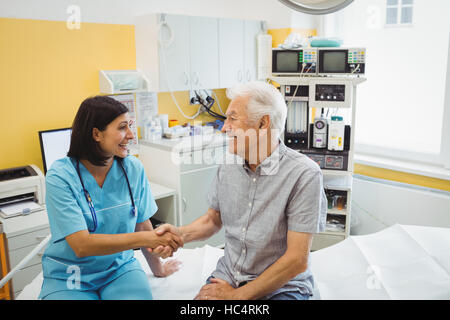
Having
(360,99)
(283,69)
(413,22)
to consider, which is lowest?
(360,99)

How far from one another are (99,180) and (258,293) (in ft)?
2.44

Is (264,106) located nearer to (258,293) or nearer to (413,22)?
(258,293)

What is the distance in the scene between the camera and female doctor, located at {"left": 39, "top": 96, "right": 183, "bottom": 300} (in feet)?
4.96

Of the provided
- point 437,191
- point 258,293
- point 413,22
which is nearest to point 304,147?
point 437,191

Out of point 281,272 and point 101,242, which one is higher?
point 101,242

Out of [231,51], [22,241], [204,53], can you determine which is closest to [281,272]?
[22,241]

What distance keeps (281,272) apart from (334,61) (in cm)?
189

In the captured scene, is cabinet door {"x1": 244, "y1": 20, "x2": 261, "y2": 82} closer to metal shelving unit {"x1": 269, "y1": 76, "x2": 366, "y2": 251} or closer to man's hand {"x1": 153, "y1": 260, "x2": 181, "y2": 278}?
metal shelving unit {"x1": 269, "y1": 76, "x2": 366, "y2": 251}

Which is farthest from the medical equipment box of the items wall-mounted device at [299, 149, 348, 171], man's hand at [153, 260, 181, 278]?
wall-mounted device at [299, 149, 348, 171]

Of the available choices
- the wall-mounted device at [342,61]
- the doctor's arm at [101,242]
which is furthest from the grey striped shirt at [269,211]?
the wall-mounted device at [342,61]

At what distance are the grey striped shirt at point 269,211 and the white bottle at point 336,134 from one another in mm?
1475

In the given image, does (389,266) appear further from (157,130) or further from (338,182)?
(157,130)

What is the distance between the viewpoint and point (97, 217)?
1610mm
